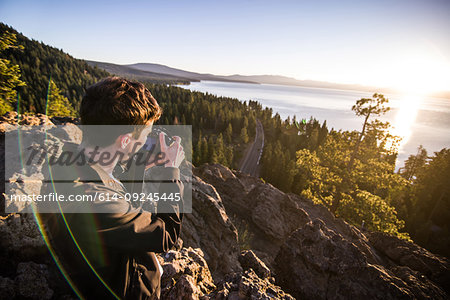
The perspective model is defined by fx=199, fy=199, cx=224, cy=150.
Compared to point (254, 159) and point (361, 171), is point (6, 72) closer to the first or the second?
point (361, 171)

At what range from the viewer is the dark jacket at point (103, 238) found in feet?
5.98

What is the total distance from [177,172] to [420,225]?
140 ft

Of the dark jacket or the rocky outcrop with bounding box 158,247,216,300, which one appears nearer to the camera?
the dark jacket

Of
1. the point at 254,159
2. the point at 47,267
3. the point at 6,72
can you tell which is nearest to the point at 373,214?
the point at 47,267

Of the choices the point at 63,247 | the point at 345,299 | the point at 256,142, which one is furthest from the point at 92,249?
the point at 256,142

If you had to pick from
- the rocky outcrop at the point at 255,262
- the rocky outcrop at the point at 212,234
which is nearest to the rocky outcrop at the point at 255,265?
the rocky outcrop at the point at 255,262

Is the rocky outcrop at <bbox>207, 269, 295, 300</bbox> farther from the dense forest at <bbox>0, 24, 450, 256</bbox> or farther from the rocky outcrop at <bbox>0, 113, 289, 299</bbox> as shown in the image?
the dense forest at <bbox>0, 24, 450, 256</bbox>

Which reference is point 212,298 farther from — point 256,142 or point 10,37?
point 256,142

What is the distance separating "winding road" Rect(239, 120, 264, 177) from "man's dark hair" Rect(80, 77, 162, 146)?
2296 inches

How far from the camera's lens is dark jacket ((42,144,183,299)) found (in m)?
1.82

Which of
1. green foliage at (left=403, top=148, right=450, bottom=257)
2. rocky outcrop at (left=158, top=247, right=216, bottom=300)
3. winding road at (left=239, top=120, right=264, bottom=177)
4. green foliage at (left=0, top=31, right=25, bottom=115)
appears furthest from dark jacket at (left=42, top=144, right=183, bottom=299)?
winding road at (left=239, top=120, right=264, bottom=177)

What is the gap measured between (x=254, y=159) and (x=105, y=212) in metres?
70.5

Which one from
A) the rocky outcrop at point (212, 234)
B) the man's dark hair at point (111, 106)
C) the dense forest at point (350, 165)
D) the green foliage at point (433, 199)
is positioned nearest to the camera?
the man's dark hair at point (111, 106)

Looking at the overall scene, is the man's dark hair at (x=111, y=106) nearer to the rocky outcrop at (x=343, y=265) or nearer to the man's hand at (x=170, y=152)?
the man's hand at (x=170, y=152)
